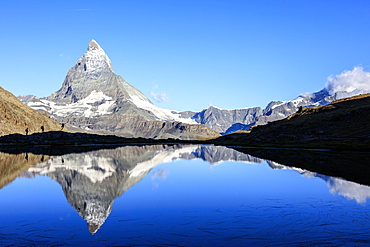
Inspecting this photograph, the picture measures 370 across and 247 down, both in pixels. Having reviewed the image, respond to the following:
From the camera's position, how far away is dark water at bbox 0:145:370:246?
20312 mm

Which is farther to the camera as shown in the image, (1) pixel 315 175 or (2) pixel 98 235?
(1) pixel 315 175

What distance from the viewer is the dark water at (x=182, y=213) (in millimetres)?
20312

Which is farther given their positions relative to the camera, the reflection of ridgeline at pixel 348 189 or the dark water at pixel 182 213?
the reflection of ridgeline at pixel 348 189

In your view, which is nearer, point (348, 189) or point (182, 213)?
point (182, 213)

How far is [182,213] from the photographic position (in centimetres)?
2755

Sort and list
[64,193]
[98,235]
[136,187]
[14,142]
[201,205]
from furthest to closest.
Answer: [14,142] → [136,187] → [64,193] → [201,205] → [98,235]

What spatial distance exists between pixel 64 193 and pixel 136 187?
8922 mm

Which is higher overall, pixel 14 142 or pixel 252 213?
pixel 14 142

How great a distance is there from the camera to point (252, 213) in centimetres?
2752

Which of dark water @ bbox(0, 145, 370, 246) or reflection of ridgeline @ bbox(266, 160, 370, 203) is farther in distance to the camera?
reflection of ridgeline @ bbox(266, 160, 370, 203)

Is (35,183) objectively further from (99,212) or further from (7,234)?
(7,234)

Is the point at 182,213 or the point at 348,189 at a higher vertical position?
the point at 348,189

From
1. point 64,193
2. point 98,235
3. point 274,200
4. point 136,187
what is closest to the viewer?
point 98,235

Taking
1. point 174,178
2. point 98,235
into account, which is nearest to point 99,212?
point 98,235
